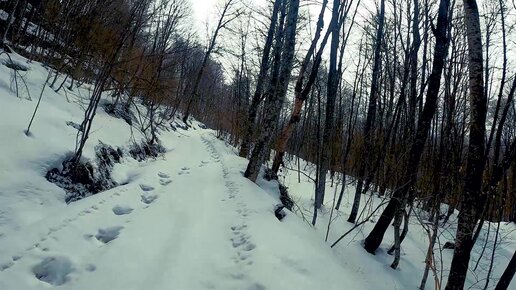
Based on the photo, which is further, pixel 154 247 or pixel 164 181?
pixel 164 181

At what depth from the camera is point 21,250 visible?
2.43 m

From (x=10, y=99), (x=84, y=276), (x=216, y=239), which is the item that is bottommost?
(x=84, y=276)

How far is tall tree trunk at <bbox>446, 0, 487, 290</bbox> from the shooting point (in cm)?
384

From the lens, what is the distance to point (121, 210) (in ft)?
12.3

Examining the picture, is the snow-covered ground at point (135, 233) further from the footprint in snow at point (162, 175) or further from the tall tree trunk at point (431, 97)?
the tall tree trunk at point (431, 97)

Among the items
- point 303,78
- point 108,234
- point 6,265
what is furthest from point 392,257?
point 6,265

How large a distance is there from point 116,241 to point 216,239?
993 millimetres

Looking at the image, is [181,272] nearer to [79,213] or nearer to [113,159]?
[79,213]

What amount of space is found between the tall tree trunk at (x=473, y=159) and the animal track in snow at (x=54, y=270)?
13.5 feet

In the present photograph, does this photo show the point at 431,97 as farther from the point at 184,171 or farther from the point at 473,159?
the point at 184,171

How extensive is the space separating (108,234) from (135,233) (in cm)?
25

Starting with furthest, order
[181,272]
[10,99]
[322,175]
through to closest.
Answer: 1. [322,175]
2. [10,99]
3. [181,272]

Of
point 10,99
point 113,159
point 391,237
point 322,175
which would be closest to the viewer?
point 10,99

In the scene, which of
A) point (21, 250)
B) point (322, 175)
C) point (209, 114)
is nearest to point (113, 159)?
point (21, 250)
